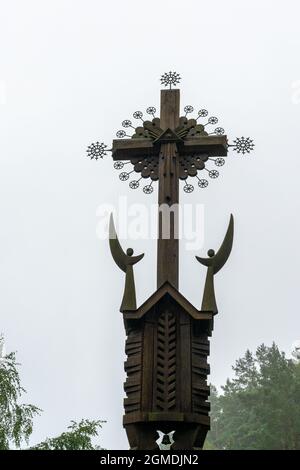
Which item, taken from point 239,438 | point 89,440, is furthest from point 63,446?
point 239,438

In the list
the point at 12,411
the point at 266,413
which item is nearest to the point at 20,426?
the point at 12,411

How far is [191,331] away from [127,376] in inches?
31.7

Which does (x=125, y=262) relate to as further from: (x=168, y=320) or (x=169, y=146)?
(x=169, y=146)

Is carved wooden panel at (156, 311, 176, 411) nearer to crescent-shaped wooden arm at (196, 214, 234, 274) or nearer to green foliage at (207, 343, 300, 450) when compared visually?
crescent-shaped wooden arm at (196, 214, 234, 274)

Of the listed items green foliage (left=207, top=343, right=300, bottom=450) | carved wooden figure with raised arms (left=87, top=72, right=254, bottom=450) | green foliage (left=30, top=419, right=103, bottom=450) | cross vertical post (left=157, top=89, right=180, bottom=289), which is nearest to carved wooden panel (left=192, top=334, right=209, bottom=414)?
carved wooden figure with raised arms (left=87, top=72, right=254, bottom=450)

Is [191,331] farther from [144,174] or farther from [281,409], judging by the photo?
[281,409]

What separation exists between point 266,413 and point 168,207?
24570 mm

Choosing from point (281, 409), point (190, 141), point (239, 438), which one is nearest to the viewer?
point (190, 141)

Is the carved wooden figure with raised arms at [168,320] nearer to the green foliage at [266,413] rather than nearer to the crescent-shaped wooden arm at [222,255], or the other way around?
the crescent-shaped wooden arm at [222,255]

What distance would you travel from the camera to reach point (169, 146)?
8.10 m

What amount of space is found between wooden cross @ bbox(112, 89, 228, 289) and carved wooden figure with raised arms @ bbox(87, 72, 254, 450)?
0.01 meters

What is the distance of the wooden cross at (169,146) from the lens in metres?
7.92

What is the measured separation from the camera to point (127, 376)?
692 cm
